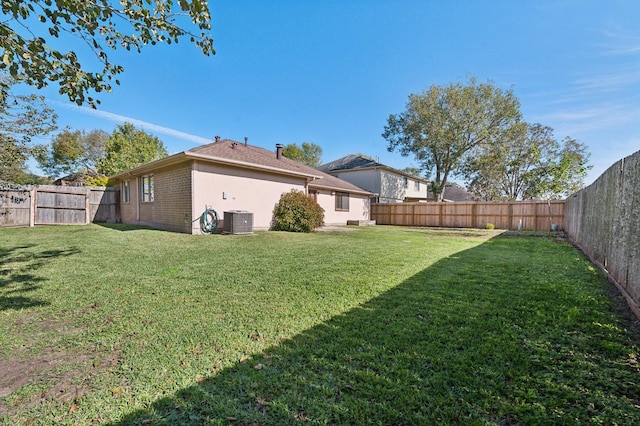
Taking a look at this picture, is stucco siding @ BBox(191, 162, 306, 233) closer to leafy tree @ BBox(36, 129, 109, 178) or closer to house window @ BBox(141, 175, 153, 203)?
house window @ BBox(141, 175, 153, 203)

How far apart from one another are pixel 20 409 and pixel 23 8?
Result: 3622 mm

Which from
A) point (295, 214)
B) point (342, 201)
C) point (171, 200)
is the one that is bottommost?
point (295, 214)

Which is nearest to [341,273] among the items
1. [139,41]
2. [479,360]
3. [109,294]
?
[479,360]

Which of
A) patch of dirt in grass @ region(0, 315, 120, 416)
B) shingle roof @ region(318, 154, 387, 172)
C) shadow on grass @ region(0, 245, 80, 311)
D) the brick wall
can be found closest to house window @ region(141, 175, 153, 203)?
the brick wall

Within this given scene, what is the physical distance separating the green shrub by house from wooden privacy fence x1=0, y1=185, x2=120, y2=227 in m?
9.90

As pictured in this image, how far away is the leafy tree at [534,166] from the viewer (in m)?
24.9

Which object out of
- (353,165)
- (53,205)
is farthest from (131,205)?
(353,165)

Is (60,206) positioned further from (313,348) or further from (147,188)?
(313,348)

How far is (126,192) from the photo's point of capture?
48.6 feet

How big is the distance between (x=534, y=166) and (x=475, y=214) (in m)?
14.8

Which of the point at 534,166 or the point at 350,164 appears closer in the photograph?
the point at 350,164

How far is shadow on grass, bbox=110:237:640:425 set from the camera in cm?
158

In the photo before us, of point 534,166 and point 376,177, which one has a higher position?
point 534,166

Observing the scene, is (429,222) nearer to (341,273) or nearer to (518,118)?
(518,118)
